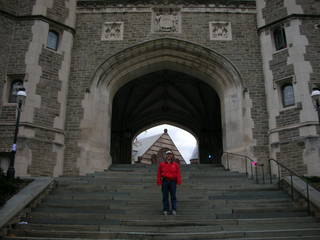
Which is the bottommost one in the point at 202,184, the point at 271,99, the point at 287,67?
the point at 202,184

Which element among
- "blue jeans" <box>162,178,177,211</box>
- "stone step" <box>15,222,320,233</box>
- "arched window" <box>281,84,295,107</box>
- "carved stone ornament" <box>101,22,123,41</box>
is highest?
"carved stone ornament" <box>101,22,123,41</box>

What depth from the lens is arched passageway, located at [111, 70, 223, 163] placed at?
23.6 m

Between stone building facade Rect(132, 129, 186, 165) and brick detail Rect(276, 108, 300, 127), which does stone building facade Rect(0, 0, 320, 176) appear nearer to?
brick detail Rect(276, 108, 300, 127)

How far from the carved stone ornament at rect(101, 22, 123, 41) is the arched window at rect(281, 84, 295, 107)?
6.98m

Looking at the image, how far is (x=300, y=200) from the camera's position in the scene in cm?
824

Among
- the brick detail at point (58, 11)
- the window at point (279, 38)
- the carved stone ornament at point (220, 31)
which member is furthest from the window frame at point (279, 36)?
the brick detail at point (58, 11)

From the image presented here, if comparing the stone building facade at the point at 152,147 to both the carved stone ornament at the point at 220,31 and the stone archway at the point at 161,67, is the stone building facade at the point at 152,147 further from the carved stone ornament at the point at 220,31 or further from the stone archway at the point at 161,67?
Answer: the carved stone ornament at the point at 220,31

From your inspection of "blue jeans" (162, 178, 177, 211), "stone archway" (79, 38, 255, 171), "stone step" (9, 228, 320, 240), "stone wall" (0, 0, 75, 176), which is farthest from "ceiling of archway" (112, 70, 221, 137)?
"stone step" (9, 228, 320, 240)

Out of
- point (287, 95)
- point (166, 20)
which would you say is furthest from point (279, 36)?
point (166, 20)

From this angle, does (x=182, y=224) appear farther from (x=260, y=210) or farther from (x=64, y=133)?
(x=64, y=133)

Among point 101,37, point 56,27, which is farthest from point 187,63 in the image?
point 56,27

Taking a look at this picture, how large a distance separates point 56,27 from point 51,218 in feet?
31.3

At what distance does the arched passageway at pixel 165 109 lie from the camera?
77.6ft

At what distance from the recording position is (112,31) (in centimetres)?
1558
